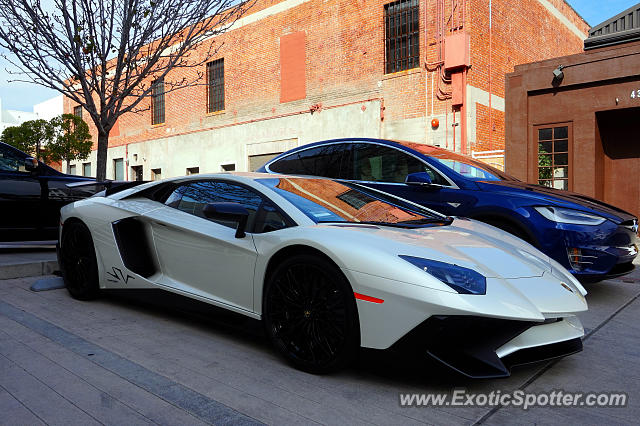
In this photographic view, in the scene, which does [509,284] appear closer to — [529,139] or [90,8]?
[90,8]

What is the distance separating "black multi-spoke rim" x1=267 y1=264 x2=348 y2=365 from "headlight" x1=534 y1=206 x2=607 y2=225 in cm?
271

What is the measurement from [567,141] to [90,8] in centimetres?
980

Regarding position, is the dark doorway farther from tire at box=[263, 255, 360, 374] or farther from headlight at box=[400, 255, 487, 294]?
tire at box=[263, 255, 360, 374]

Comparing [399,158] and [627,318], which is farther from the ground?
[399,158]

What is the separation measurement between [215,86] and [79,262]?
1850 cm

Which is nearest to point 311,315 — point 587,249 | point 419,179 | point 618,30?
point 419,179

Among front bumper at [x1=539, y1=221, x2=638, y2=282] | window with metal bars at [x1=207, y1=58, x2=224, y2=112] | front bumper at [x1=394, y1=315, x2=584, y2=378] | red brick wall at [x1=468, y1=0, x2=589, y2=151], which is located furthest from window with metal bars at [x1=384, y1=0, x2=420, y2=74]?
front bumper at [x1=394, y1=315, x2=584, y2=378]

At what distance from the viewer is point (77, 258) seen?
452 centimetres

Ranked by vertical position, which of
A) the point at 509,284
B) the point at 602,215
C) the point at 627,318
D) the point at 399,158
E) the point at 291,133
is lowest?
the point at 627,318

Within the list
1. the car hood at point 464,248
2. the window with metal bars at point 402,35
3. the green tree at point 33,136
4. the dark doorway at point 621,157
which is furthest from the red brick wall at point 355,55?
the car hood at point 464,248

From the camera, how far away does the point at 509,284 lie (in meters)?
2.64

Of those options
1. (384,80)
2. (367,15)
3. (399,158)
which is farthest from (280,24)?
(399,158)

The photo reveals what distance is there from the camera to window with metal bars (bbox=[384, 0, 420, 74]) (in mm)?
15164

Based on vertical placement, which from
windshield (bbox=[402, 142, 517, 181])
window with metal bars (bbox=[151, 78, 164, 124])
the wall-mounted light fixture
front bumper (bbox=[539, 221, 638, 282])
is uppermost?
window with metal bars (bbox=[151, 78, 164, 124])
